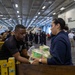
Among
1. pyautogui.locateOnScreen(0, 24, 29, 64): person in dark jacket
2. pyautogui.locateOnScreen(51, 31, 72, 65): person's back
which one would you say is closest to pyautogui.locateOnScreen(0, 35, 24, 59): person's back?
pyautogui.locateOnScreen(0, 24, 29, 64): person in dark jacket

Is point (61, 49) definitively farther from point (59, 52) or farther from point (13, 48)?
point (13, 48)

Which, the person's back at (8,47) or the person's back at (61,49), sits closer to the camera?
the person's back at (61,49)

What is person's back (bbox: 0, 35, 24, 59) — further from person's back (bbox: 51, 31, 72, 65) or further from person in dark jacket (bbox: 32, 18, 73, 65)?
person's back (bbox: 51, 31, 72, 65)

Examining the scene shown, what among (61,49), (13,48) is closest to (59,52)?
(61,49)

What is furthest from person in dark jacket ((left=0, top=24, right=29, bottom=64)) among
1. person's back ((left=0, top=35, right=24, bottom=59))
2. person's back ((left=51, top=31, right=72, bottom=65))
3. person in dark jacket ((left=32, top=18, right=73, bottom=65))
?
person's back ((left=51, top=31, right=72, bottom=65))

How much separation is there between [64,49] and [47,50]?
434 millimetres

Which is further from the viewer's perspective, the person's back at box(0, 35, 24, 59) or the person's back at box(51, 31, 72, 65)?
the person's back at box(0, 35, 24, 59)

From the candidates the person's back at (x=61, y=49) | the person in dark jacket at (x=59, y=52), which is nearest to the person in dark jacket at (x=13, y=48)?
the person in dark jacket at (x=59, y=52)

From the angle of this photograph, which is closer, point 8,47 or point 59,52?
point 59,52

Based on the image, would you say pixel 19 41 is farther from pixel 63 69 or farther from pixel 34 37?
pixel 34 37

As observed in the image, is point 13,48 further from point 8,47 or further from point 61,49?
point 61,49

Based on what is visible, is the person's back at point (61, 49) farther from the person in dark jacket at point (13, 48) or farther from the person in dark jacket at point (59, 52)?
the person in dark jacket at point (13, 48)

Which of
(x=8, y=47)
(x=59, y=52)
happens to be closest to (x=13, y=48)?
(x=8, y=47)

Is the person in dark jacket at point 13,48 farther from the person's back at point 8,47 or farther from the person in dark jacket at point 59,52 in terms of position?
the person in dark jacket at point 59,52
